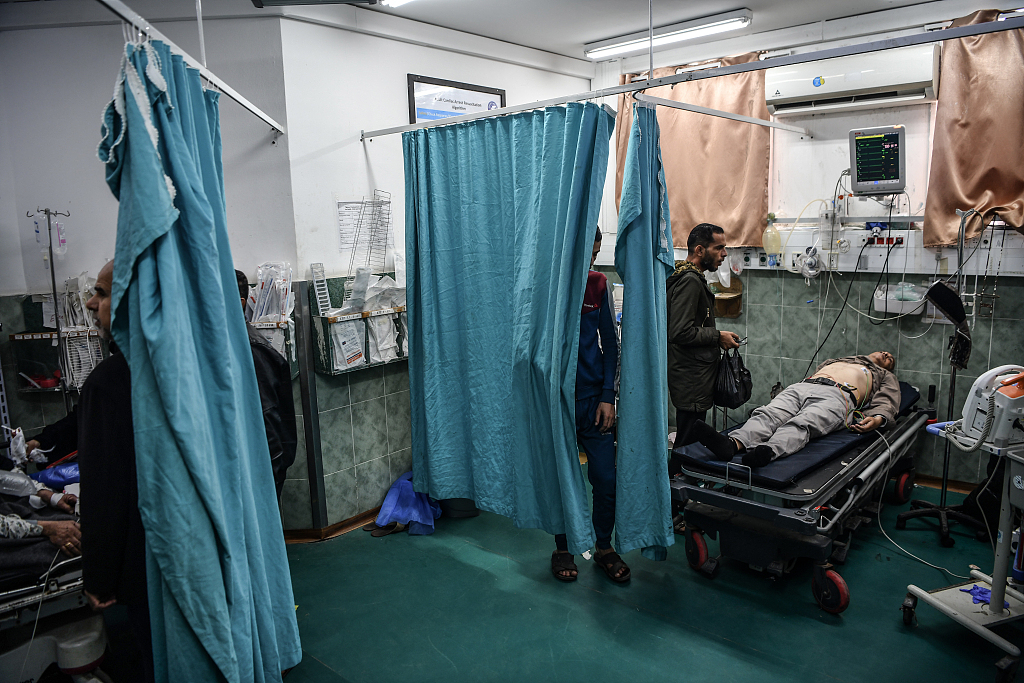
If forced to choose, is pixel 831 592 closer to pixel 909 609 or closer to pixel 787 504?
pixel 909 609

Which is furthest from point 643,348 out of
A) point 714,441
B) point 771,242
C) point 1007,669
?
point 771,242

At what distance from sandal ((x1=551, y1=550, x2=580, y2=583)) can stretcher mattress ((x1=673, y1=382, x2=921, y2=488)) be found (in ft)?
2.71

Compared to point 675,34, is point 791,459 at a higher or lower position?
lower

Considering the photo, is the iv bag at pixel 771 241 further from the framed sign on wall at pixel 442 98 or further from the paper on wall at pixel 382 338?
the paper on wall at pixel 382 338

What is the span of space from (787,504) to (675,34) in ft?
11.5

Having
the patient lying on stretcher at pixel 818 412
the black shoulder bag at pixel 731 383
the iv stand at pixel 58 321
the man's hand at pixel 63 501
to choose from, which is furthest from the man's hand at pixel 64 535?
the black shoulder bag at pixel 731 383

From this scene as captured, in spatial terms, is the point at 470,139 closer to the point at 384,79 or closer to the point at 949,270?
the point at 384,79

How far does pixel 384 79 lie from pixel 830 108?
3.13 m

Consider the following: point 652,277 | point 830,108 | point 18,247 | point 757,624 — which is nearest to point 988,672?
point 757,624

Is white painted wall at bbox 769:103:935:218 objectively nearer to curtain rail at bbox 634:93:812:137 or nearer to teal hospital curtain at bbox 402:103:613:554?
curtain rail at bbox 634:93:812:137

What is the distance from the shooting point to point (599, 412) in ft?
11.3

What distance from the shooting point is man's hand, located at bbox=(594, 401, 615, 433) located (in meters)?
3.41

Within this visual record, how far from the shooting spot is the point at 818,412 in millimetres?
4012

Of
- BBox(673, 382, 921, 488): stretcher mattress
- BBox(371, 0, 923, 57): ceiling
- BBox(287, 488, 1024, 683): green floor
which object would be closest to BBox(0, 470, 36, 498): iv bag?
BBox(287, 488, 1024, 683): green floor
